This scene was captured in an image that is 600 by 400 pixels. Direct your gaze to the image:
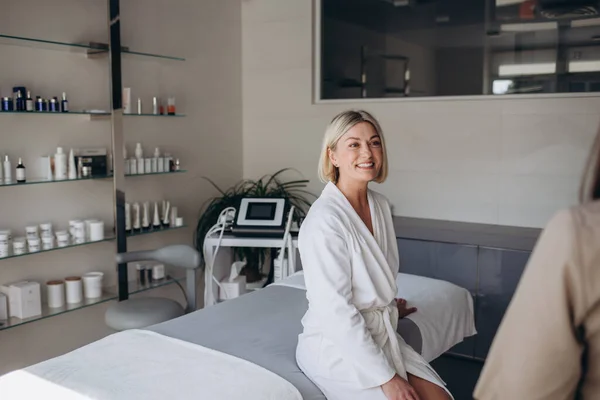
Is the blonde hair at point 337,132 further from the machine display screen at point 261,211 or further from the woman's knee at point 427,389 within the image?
the machine display screen at point 261,211

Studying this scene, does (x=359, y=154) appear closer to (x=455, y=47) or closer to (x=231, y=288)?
(x=231, y=288)

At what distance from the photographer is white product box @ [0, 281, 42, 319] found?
9.46 feet

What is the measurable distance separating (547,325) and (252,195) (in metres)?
3.42

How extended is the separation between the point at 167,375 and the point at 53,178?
5.45 ft

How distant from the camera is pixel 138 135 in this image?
3600mm

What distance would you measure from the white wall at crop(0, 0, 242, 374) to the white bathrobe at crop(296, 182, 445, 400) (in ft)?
5.99

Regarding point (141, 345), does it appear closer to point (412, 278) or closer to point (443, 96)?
point (412, 278)

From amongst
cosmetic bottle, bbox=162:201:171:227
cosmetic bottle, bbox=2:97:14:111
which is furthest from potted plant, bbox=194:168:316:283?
cosmetic bottle, bbox=2:97:14:111

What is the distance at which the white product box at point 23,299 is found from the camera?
288 cm

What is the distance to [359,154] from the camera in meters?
1.94

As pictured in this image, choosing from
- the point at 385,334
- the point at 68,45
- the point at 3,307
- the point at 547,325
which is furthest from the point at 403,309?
the point at 68,45

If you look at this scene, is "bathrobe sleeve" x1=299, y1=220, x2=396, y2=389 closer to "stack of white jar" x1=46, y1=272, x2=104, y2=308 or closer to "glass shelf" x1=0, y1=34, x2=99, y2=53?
"stack of white jar" x1=46, y1=272, x2=104, y2=308

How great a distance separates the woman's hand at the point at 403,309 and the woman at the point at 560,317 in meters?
1.46

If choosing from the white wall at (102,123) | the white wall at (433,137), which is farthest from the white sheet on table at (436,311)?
the white wall at (102,123)
